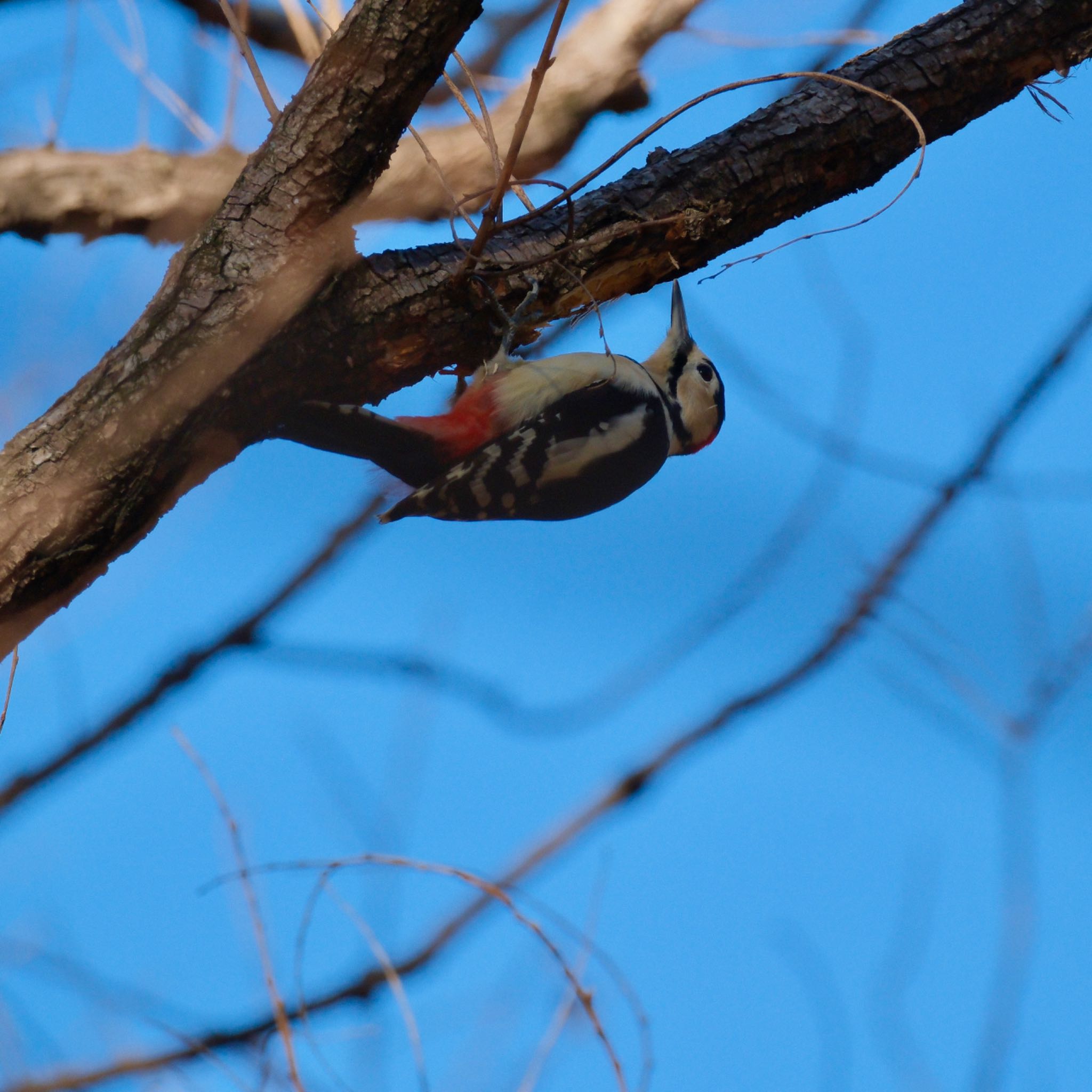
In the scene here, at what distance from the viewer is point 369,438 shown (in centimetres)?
248

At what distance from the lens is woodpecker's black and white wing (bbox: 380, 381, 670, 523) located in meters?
2.77

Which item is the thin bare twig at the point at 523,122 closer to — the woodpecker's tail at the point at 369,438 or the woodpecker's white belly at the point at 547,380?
the woodpecker's tail at the point at 369,438

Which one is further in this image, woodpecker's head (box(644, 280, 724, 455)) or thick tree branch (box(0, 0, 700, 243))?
woodpecker's head (box(644, 280, 724, 455))

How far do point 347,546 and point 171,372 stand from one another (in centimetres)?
70

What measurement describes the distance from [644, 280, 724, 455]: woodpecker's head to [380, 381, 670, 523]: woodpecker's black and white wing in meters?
0.37

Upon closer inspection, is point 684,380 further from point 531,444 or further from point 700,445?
point 531,444

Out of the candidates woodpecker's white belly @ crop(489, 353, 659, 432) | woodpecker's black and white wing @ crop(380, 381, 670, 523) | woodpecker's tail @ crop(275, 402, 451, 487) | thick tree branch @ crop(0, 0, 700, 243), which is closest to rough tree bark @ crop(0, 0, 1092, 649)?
woodpecker's tail @ crop(275, 402, 451, 487)

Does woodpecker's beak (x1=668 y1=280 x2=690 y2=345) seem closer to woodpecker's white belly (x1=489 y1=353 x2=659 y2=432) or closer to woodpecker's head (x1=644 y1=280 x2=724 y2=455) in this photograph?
woodpecker's head (x1=644 y1=280 x2=724 y2=455)

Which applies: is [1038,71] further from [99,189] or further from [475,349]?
[99,189]

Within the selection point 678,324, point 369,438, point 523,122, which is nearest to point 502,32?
point 678,324

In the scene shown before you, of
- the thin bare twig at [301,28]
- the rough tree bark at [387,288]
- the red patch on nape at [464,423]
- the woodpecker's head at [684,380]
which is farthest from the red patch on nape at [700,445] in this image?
the thin bare twig at [301,28]

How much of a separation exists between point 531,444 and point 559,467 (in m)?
0.11

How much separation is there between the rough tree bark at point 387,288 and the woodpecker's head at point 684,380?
1167 millimetres

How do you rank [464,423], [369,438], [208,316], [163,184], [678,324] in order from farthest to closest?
[678,324] → [163,184] → [464,423] → [369,438] → [208,316]
